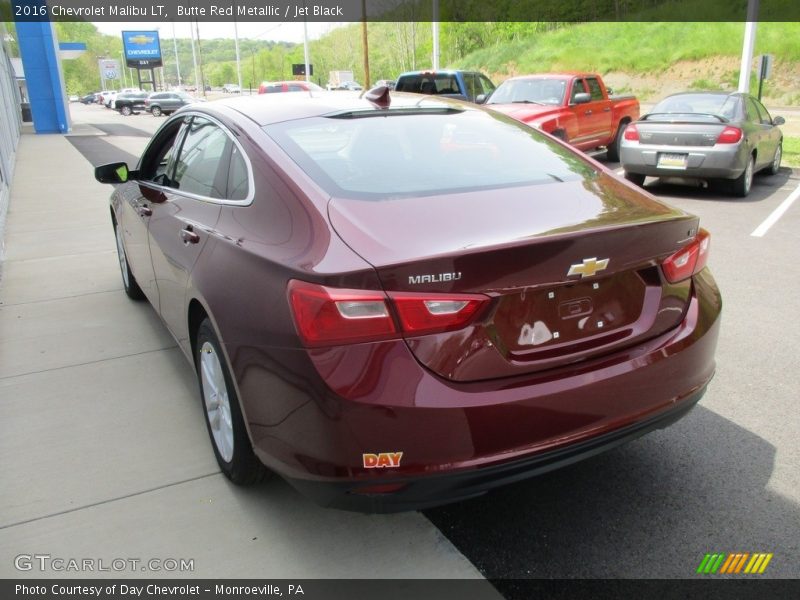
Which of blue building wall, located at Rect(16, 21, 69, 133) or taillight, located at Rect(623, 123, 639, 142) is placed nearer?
taillight, located at Rect(623, 123, 639, 142)

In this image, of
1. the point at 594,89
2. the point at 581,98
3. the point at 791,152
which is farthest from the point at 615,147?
the point at 791,152

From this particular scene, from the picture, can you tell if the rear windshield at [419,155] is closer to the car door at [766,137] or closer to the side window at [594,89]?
the car door at [766,137]

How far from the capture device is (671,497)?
9.43 ft

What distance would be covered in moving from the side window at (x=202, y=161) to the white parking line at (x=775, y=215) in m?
6.29

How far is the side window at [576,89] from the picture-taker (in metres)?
12.5

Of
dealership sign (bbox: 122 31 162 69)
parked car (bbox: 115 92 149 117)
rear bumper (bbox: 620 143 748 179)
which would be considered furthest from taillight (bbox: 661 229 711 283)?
dealership sign (bbox: 122 31 162 69)

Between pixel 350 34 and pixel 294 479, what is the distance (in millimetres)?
99725

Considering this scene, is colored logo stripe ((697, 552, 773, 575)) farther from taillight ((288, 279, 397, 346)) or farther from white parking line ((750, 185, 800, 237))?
white parking line ((750, 185, 800, 237))

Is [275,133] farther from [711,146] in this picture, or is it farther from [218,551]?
[711,146]

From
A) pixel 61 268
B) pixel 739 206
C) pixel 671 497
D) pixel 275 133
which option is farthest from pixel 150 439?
pixel 739 206

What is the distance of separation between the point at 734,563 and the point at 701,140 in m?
8.27

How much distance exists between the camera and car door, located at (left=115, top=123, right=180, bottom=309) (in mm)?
4141

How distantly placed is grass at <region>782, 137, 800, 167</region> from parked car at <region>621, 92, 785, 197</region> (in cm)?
286

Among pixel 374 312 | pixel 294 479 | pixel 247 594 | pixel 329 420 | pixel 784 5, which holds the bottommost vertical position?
pixel 247 594
